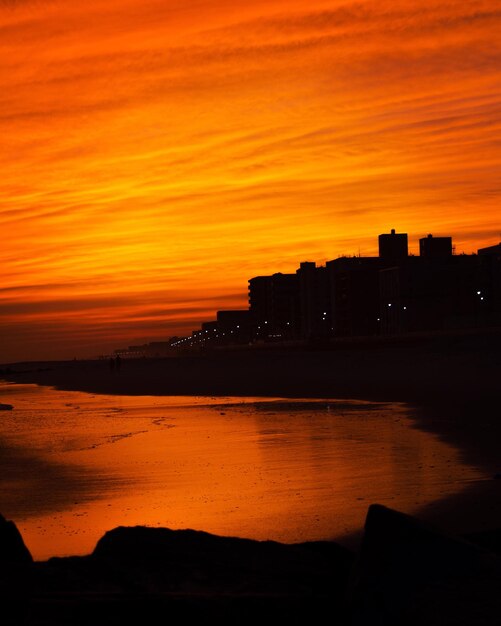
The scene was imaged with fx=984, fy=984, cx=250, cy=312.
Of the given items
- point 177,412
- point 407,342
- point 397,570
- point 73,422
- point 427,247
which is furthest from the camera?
point 427,247

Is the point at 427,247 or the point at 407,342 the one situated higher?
the point at 427,247

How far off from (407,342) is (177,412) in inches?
2746

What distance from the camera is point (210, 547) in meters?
7.95

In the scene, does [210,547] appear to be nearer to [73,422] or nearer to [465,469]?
[465,469]

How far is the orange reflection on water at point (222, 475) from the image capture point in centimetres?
1116

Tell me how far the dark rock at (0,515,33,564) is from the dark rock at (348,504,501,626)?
2572 mm

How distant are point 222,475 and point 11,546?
7.74m

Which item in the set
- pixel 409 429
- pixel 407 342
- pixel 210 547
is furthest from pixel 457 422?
pixel 407 342

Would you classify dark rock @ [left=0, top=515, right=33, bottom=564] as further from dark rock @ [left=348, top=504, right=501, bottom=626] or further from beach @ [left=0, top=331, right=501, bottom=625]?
dark rock @ [left=348, top=504, right=501, bottom=626]

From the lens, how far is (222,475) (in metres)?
15.0

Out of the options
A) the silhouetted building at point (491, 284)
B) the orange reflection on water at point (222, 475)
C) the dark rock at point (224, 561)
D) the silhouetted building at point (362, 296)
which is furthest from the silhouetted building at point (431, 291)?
the dark rock at point (224, 561)

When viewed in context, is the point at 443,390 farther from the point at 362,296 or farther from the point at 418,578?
the point at 362,296

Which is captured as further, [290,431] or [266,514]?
[290,431]

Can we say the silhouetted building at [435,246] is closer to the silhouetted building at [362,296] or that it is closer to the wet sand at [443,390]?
the silhouetted building at [362,296]
